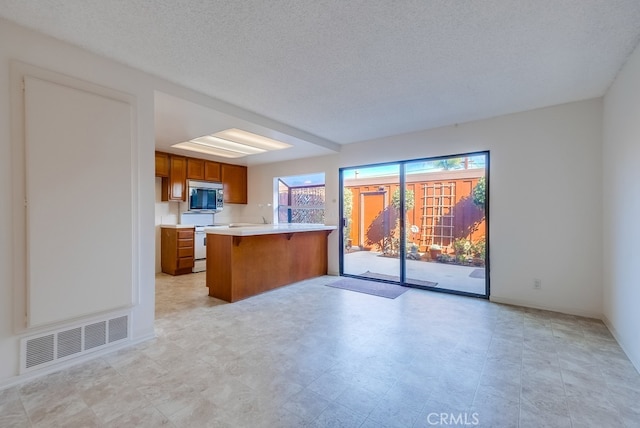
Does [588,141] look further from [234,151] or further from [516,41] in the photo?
[234,151]

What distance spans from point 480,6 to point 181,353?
328 cm

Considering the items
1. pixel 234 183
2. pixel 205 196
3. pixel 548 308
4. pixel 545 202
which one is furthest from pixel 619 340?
pixel 234 183

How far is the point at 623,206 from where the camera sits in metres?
2.46

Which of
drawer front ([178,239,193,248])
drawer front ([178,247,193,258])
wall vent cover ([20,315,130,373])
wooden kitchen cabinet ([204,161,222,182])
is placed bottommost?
wall vent cover ([20,315,130,373])

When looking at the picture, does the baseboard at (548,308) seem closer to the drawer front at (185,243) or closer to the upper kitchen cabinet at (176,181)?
the drawer front at (185,243)

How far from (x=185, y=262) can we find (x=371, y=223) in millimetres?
3584

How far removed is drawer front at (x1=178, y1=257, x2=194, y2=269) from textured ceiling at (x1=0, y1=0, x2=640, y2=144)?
3.45 metres

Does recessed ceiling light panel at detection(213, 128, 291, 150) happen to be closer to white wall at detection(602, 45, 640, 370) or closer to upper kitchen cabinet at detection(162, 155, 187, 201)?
upper kitchen cabinet at detection(162, 155, 187, 201)

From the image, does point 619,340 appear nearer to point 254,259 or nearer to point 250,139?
point 254,259

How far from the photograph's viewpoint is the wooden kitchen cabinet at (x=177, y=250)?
5242 mm

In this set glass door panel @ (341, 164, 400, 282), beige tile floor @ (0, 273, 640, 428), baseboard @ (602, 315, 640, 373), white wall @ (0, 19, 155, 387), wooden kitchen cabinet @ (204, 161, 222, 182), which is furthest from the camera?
wooden kitchen cabinet @ (204, 161, 222, 182)


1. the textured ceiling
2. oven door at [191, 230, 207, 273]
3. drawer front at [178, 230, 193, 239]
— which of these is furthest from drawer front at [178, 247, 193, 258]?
the textured ceiling

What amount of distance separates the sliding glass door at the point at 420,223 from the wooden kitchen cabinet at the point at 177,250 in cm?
293

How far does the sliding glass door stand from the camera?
4.09m
